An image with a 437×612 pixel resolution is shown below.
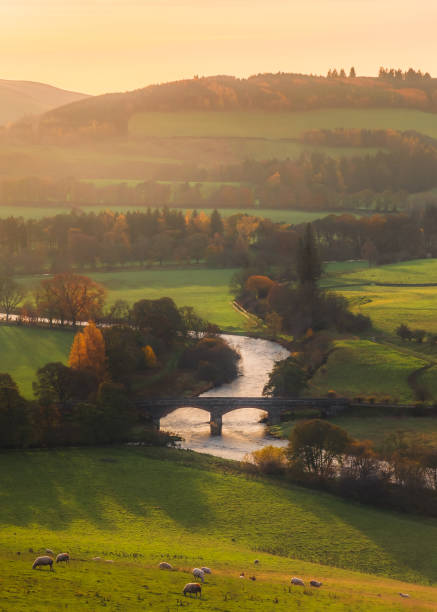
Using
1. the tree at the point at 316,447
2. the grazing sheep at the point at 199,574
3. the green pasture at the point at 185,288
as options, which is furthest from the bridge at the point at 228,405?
the green pasture at the point at 185,288

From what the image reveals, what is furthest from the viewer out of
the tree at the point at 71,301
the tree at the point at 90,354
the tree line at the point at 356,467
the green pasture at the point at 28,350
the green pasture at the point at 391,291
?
the tree at the point at 71,301

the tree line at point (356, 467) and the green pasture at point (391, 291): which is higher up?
the green pasture at point (391, 291)

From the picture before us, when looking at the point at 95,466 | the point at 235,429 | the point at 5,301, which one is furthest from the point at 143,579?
the point at 5,301

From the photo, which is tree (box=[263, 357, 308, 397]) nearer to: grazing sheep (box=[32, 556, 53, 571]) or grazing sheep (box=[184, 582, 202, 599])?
grazing sheep (box=[32, 556, 53, 571])

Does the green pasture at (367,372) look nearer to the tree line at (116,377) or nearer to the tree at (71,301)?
the tree line at (116,377)

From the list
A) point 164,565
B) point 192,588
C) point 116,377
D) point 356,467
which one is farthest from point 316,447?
point 116,377

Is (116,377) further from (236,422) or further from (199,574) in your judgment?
(199,574)

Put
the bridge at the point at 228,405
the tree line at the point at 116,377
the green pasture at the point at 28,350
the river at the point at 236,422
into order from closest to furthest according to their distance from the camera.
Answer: the tree line at the point at 116,377, the river at the point at 236,422, the bridge at the point at 228,405, the green pasture at the point at 28,350

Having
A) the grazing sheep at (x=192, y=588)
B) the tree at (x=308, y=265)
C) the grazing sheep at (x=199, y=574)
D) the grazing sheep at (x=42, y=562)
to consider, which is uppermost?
the tree at (x=308, y=265)
